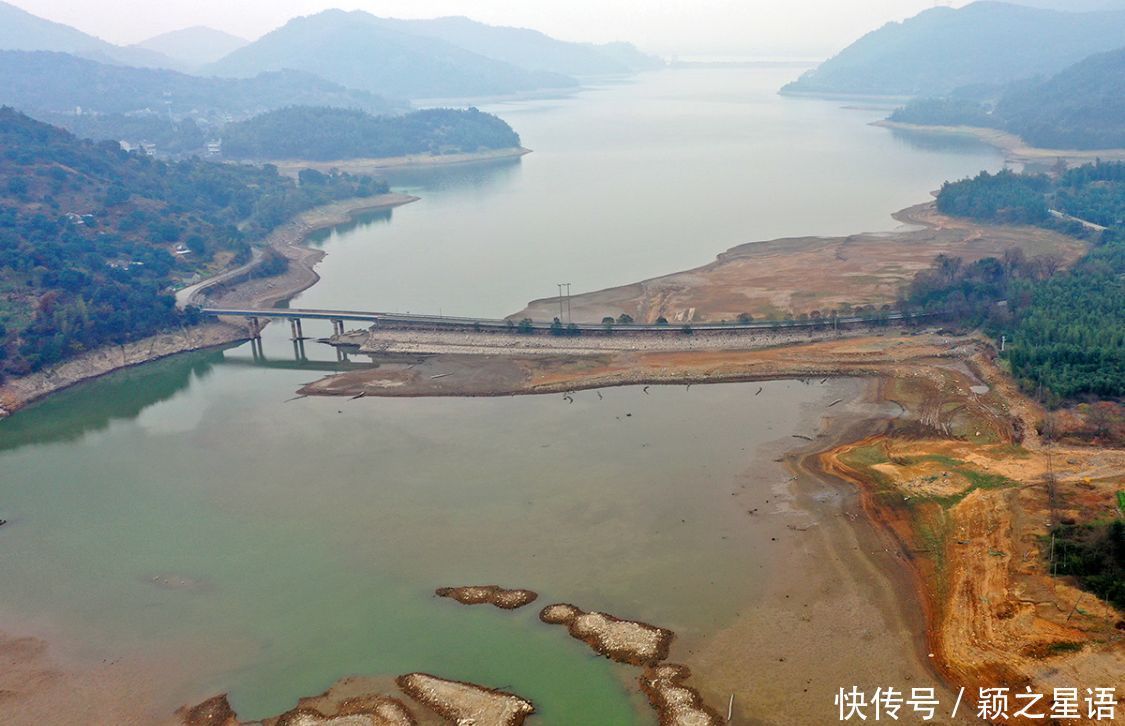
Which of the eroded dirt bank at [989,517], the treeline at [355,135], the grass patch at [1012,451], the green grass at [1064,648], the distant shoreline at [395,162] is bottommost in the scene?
the green grass at [1064,648]

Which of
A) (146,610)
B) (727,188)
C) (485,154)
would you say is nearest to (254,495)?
(146,610)

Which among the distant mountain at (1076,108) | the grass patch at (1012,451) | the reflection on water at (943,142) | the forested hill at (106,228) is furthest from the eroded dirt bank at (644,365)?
the reflection on water at (943,142)

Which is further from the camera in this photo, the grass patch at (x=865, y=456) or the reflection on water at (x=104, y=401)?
the reflection on water at (x=104, y=401)

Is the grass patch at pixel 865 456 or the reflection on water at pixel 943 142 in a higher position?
the reflection on water at pixel 943 142

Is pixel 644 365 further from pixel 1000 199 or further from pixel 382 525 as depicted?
pixel 1000 199

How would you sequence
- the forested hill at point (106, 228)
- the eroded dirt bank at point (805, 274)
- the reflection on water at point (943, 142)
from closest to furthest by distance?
the forested hill at point (106, 228)
the eroded dirt bank at point (805, 274)
the reflection on water at point (943, 142)

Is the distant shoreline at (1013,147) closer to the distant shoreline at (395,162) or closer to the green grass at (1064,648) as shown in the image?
the distant shoreline at (395,162)

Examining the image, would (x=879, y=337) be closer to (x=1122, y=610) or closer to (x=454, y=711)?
(x=1122, y=610)

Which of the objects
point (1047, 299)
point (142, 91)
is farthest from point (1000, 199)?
point (142, 91)
